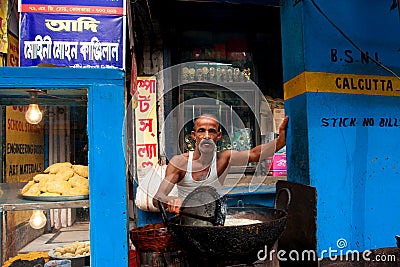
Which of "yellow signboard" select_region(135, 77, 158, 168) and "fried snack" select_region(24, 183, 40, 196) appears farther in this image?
"yellow signboard" select_region(135, 77, 158, 168)

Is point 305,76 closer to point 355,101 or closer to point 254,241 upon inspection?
point 355,101

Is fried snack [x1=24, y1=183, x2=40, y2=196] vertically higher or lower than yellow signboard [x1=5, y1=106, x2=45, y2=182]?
lower

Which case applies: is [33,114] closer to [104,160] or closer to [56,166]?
[56,166]

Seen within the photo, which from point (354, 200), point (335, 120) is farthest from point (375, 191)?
point (335, 120)

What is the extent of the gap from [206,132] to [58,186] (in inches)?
91.2

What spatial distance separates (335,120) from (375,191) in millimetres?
762

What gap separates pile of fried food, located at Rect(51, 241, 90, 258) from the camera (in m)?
1.68

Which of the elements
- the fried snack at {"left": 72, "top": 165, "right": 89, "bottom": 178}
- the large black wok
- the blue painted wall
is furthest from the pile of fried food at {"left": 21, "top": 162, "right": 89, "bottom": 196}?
the blue painted wall

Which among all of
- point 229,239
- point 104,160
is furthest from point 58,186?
point 229,239

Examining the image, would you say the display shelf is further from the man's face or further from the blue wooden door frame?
the man's face

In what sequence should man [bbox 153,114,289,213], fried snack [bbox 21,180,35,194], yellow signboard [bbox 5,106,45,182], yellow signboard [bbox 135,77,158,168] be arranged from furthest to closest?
yellow signboard [bbox 135,77,158,168]
man [bbox 153,114,289,213]
yellow signboard [bbox 5,106,45,182]
fried snack [bbox 21,180,35,194]

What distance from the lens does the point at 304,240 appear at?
2578 mm

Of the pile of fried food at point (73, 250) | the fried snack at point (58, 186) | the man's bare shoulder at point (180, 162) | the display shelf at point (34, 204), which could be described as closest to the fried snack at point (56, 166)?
the fried snack at point (58, 186)

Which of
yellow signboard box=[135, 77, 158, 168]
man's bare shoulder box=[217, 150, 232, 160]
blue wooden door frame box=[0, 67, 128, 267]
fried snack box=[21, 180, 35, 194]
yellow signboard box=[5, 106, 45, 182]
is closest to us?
blue wooden door frame box=[0, 67, 128, 267]
